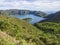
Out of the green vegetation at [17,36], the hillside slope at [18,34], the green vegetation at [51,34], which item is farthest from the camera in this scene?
the green vegetation at [51,34]

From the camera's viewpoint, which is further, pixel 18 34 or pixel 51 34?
pixel 51 34

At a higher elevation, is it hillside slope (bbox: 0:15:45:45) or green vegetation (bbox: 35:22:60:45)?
hillside slope (bbox: 0:15:45:45)

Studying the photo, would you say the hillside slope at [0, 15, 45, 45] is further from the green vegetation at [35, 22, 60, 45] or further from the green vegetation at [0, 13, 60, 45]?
the green vegetation at [35, 22, 60, 45]

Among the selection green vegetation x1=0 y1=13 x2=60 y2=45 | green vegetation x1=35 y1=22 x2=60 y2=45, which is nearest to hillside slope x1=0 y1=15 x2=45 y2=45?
green vegetation x1=0 y1=13 x2=60 y2=45

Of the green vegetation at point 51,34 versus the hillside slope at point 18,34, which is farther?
the green vegetation at point 51,34

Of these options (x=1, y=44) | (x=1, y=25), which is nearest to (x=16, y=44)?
(x=1, y=44)

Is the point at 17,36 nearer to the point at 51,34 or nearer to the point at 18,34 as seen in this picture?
the point at 18,34

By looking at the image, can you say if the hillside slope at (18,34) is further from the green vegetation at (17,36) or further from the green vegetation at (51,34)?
the green vegetation at (51,34)

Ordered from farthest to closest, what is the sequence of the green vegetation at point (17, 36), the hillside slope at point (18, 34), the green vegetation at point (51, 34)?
1. the green vegetation at point (51, 34)
2. the hillside slope at point (18, 34)
3. the green vegetation at point (17, 36)

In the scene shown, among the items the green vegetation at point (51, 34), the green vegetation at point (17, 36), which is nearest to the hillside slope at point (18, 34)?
the green vegetation at point (17, 36)

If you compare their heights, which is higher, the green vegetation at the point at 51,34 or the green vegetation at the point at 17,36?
the green vegetation at the point at 17,36

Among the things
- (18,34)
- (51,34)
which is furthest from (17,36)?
(51,34)
